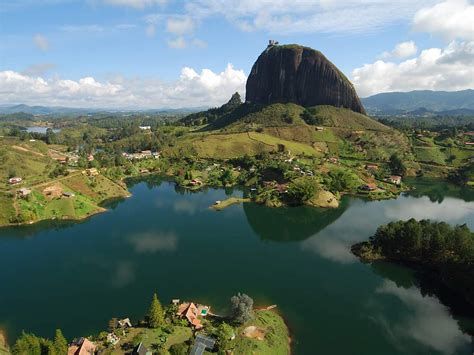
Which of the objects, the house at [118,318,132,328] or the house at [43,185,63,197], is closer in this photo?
the house at [118,318,132,328]

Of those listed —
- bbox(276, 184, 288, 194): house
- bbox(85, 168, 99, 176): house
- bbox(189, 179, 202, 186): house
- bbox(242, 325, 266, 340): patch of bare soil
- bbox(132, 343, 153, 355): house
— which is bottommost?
bbox(189, 179, 202, 186): house

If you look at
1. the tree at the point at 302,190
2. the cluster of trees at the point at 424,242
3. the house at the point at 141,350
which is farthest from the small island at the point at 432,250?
the house at the point at 141,350

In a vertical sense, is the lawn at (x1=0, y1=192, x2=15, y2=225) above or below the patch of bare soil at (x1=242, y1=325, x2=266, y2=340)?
above

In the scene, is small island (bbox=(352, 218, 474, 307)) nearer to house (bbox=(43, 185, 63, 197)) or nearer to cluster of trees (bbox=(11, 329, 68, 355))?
cluster of trees (bbox=(11, 329, 68, 355))

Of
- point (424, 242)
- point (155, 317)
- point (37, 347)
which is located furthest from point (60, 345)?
point (424, 242)

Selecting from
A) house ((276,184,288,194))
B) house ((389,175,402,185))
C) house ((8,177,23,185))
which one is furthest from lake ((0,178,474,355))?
house ((389,175,402,185))

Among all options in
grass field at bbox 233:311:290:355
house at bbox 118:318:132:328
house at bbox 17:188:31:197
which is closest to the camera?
grass field at bbox 233:311:290:355

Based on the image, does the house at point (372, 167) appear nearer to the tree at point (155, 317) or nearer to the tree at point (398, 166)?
the tree at point (398, 166)
